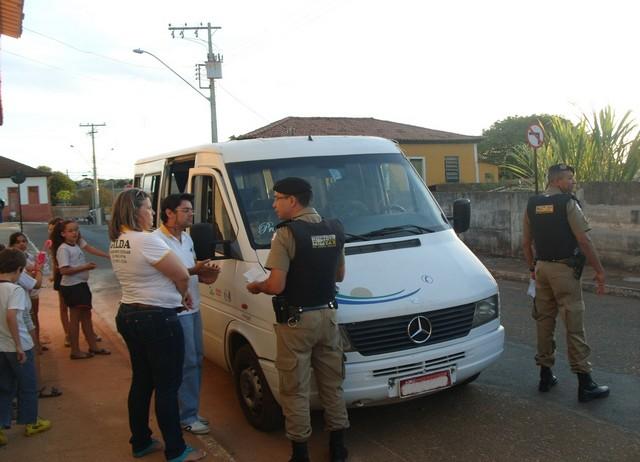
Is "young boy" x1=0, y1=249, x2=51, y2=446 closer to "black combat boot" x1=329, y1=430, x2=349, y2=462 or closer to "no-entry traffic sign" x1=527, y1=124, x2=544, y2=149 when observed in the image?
"black combat boot" x1=329, y1=430, x2=349, y2=462

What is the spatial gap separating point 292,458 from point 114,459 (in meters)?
1.27

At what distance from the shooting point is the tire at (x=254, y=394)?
14.6ft

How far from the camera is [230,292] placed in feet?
16.0

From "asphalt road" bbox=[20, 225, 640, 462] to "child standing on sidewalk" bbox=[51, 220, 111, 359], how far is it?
1.84 metres

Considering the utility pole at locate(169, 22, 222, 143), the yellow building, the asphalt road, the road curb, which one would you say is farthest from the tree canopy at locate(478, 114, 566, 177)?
the asphalt road

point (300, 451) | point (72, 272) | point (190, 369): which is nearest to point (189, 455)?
point (190, 369)

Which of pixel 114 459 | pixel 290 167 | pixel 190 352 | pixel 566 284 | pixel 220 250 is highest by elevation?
pixel 290 167

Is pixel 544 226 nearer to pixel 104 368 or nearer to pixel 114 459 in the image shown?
pixel 114 459

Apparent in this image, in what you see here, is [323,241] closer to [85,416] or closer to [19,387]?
[19,387]

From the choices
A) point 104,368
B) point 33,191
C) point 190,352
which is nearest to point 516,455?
point 190,352

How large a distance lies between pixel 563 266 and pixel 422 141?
31308mm

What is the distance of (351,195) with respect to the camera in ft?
17.0

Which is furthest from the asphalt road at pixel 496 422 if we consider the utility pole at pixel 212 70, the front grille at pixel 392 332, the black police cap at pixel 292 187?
the utility pole at pixel 212 70

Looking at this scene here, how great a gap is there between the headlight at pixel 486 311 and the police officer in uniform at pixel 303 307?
117 cm
